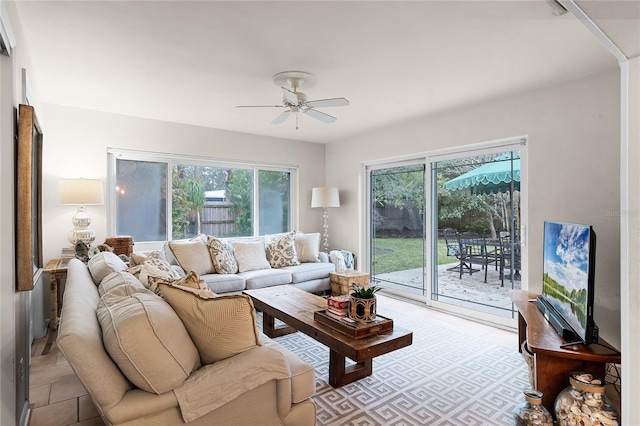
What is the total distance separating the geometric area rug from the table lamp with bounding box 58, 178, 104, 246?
238 cm

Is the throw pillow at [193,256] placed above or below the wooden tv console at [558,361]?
above

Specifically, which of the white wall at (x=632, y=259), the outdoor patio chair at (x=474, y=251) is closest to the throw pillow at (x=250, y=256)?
the outdoor patio chair at (x=474, y=251)

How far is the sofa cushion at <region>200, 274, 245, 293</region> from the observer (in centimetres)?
379

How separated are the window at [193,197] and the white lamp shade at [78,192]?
634 mm

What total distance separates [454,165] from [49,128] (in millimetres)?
4682

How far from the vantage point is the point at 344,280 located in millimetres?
4543

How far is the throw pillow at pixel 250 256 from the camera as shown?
437 cm

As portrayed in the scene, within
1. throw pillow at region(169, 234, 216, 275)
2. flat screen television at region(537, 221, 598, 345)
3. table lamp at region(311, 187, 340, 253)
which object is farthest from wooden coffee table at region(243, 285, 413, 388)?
table lamp at region(311, 187, 340, 253)

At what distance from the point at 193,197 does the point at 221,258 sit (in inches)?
47.3

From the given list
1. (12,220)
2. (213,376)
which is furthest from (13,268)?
(213,376)

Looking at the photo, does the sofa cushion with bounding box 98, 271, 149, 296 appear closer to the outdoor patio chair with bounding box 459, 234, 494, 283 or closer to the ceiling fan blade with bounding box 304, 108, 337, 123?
the ceiling fan blade with bounding box 304, 108, 337, 123

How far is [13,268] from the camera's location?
1.77m

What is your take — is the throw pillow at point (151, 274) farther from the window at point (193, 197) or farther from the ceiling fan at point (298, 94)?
the window at point (193, 197)

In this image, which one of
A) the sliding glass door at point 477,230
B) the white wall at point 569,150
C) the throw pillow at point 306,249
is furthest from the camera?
the throw pillow at point 306,249
